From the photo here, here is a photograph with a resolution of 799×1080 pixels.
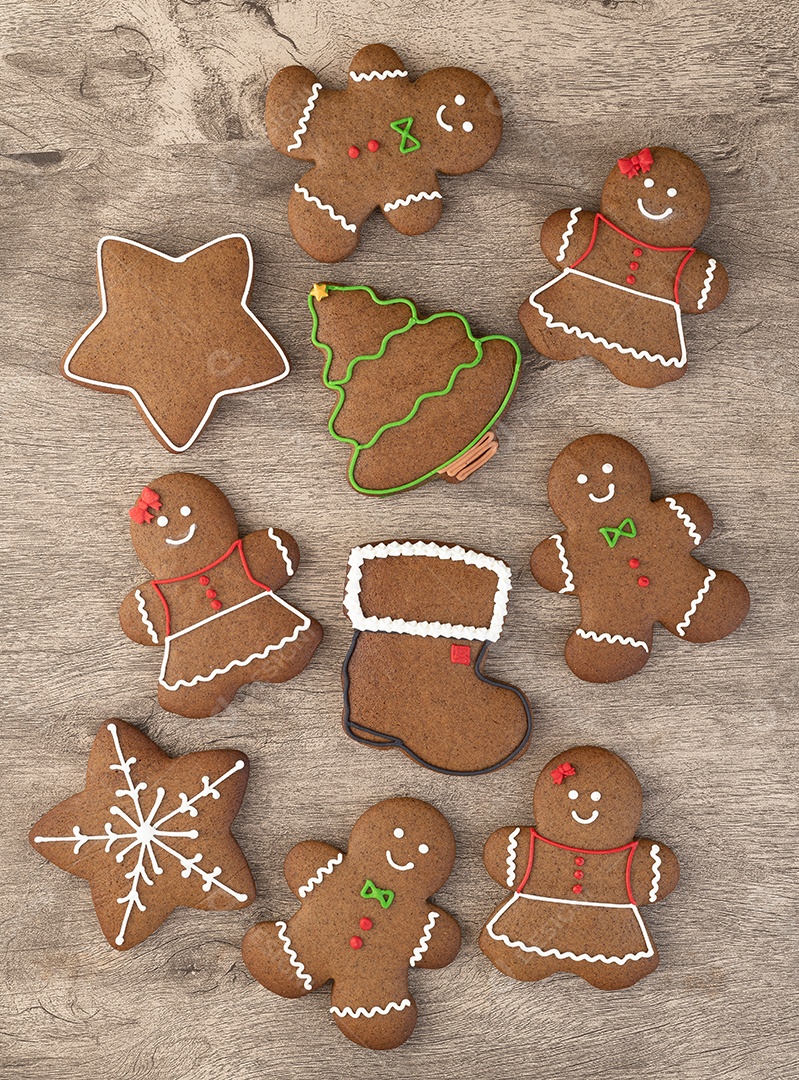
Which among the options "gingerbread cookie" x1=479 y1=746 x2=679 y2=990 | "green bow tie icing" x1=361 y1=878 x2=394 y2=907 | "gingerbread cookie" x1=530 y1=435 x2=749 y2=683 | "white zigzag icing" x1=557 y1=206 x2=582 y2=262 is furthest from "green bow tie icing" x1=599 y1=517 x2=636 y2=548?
"green bow tie icing" x1=361 y1=878 x2=394 y2=907

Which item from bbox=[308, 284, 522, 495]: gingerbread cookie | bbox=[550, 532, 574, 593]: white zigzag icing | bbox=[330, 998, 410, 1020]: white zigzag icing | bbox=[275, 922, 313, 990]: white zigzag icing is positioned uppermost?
bbox=[308, 284, 522, 495]: gingerbread cookie

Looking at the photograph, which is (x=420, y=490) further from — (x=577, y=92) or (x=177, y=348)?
(x=577, y=92)

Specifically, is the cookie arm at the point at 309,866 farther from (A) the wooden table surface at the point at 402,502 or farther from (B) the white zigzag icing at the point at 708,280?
(B) the white zigzag icing at the point at 708,280

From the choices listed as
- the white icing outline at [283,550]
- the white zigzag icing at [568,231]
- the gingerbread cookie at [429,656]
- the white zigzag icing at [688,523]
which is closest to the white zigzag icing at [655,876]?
the gingerbread cookie at [429,656]

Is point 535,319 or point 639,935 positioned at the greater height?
point 535,319

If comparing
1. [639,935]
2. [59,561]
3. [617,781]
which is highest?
[59,561]

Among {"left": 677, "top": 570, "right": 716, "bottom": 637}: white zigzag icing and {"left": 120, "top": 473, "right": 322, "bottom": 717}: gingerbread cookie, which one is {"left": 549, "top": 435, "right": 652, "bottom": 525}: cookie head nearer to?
{"left": 677, "top": 570, "right": 716, "bottom": 637}: white zigzag icing

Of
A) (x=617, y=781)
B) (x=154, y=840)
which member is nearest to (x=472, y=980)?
(x=617, y=781)
